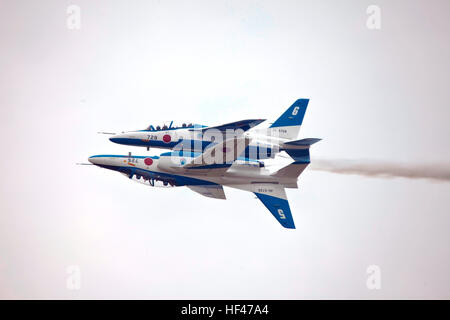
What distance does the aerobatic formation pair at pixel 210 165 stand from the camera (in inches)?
1455

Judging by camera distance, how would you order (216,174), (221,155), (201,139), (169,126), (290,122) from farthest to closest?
(290,122), (169,126), (201,139), (216,174), (221,155)

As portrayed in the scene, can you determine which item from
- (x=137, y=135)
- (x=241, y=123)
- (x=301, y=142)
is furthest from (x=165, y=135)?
(x=301, y=142)

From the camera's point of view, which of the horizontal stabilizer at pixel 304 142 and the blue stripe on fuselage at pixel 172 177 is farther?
the blue stripe on fuselage at pixel 172 177

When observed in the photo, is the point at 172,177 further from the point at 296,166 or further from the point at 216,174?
the point at 296,166

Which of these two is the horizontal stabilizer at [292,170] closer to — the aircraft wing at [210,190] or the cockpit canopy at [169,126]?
the aircraft wing at [210,190]

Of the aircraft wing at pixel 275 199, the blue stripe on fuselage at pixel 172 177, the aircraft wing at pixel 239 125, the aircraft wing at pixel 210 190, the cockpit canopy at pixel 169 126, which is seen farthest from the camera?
the cockpit canopy at pixel 169 126

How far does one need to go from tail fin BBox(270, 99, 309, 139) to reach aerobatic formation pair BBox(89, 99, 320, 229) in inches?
56.1

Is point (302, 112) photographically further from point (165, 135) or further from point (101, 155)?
point (101, 155)

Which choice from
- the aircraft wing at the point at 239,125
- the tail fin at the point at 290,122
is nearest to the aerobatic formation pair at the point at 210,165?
A: the aircraft wing at the point at 239,125

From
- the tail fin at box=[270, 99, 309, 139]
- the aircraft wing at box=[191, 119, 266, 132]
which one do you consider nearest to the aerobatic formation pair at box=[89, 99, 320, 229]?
the aircraft wing at box=[191, 119, 266, 132]

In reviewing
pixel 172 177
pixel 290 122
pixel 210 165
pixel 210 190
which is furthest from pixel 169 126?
pixel 290 122

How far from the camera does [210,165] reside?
36344 millimetres

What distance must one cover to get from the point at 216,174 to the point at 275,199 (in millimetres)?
3778

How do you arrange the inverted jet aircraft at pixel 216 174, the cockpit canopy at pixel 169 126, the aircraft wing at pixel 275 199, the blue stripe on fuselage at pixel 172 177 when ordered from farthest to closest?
the cockpit canopy at pixel 169 126 < the aircraft wing at pixel 275 199 < the blue stripe on fuselage at pixel 172 177 < the inverted jet aircraft at pixel 216 174
